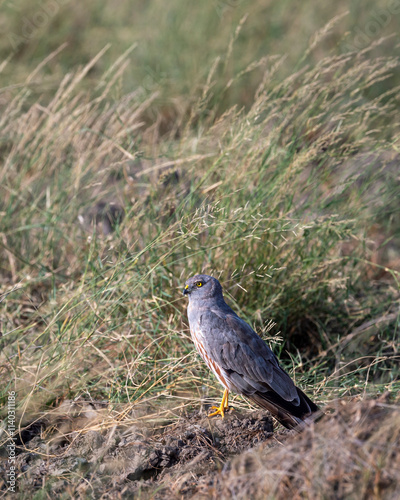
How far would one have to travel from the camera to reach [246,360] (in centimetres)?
277

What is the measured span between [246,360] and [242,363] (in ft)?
0.08

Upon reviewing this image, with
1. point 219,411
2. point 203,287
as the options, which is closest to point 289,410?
point 219,411

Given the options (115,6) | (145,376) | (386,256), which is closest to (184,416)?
(145,376)

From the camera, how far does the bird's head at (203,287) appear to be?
302cm

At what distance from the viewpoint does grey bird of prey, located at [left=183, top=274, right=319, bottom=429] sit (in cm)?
263

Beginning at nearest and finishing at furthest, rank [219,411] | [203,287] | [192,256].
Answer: [219,411], [203,287], [192,256]

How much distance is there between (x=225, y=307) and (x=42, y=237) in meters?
1.72

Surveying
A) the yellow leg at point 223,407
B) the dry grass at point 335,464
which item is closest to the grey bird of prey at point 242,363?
the yellow leg at point 223,407

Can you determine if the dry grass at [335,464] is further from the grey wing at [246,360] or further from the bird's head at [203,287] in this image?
the bird's head at [203,287]

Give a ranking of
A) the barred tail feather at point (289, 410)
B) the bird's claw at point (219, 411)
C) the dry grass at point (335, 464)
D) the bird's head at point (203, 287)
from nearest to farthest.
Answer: the dry grass at point (335, 464) < the barred tail feather at point (289, 410) < the bird's claw at point (219, 411) < the bird's head at point (203, 287)

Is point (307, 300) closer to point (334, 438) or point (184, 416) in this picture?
point (184, 416)

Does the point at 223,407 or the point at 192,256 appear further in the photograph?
the point at 192,256

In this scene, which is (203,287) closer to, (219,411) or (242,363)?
(242,363)

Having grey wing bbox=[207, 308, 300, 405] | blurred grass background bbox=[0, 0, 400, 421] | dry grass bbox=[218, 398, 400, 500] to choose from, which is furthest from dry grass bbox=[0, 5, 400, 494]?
dry grass bbox=[218, 398, 400, 500]
